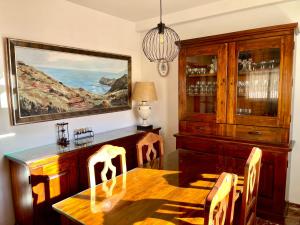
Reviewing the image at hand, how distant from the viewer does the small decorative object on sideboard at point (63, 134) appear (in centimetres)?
258

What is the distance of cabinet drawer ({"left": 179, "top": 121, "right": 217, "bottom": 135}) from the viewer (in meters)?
2.74

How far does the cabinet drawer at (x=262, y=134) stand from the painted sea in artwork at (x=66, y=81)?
5.84 feet

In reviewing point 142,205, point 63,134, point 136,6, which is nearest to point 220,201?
point 142,205

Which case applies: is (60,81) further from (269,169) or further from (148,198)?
(269,169)

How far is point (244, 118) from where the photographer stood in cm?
252

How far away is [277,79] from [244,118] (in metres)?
0.52

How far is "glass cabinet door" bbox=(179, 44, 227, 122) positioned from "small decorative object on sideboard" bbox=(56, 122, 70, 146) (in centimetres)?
148

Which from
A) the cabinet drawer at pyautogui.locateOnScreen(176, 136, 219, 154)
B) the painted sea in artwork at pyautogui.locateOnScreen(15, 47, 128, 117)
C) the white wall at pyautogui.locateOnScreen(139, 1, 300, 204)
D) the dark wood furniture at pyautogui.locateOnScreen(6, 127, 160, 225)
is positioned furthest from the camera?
the cabinet drawer at pyautogui.locateOnScreen(176, 136, 219, 154)

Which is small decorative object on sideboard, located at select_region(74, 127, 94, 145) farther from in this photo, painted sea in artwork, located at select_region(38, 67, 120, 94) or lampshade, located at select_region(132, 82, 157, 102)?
lampshade, located at select_region(132, 82, 157, 102)

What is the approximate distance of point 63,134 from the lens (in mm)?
2701

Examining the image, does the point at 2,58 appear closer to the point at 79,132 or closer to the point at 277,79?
the point at 79,132

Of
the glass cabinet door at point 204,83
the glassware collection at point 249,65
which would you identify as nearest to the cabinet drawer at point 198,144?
the glass cabinet door at point 204,83

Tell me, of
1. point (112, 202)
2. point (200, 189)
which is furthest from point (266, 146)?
point (112, 202)

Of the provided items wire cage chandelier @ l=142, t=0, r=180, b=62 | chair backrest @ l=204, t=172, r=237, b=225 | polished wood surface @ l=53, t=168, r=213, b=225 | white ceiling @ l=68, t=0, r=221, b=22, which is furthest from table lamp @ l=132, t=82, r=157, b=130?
chair backrest @ l=204, t=172, r=237, b=225
